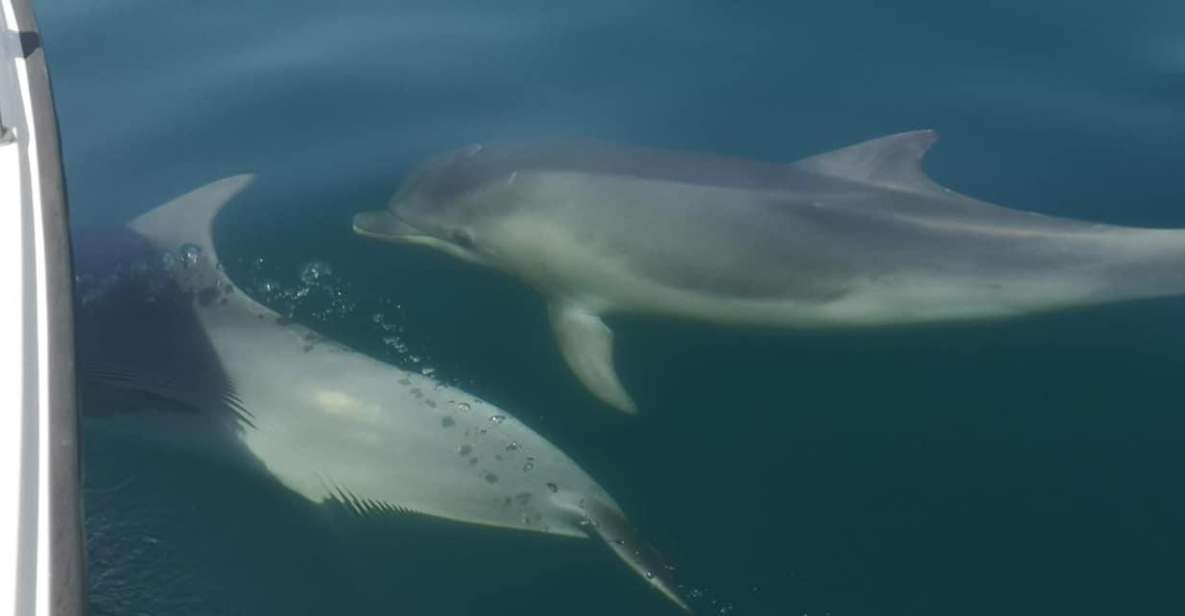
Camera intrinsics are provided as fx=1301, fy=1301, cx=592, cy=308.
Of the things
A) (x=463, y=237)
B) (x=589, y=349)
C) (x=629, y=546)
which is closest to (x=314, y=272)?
(x=463, y=237)

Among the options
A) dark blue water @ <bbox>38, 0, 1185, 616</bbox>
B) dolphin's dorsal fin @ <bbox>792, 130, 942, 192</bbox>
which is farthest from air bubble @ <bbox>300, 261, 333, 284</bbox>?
dolphin's dorsal fin @ <bbox>792, 130, 942, 192</bbox>

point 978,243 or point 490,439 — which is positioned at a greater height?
point 978,243

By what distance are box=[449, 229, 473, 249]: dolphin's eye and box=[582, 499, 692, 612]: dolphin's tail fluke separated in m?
2.78

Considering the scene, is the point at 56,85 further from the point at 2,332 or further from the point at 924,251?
the point at 924,251

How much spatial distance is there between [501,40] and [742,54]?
192 cm

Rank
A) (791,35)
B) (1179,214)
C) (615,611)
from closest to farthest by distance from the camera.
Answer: (615,611)
(1179,214)
(791,35)

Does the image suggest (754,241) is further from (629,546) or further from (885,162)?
(629,546)

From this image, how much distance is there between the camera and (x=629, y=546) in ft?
19.9

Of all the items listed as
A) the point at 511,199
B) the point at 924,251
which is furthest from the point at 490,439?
the point at 924,251

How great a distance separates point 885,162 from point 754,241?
3.58 ft

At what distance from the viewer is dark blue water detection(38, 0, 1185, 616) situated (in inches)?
236

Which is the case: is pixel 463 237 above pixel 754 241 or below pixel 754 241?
below

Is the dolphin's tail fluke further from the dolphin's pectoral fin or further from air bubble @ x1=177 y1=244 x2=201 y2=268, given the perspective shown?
air bubble @ x1=177 y1=244 x2=201 y2=268

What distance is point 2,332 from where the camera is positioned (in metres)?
5.00
